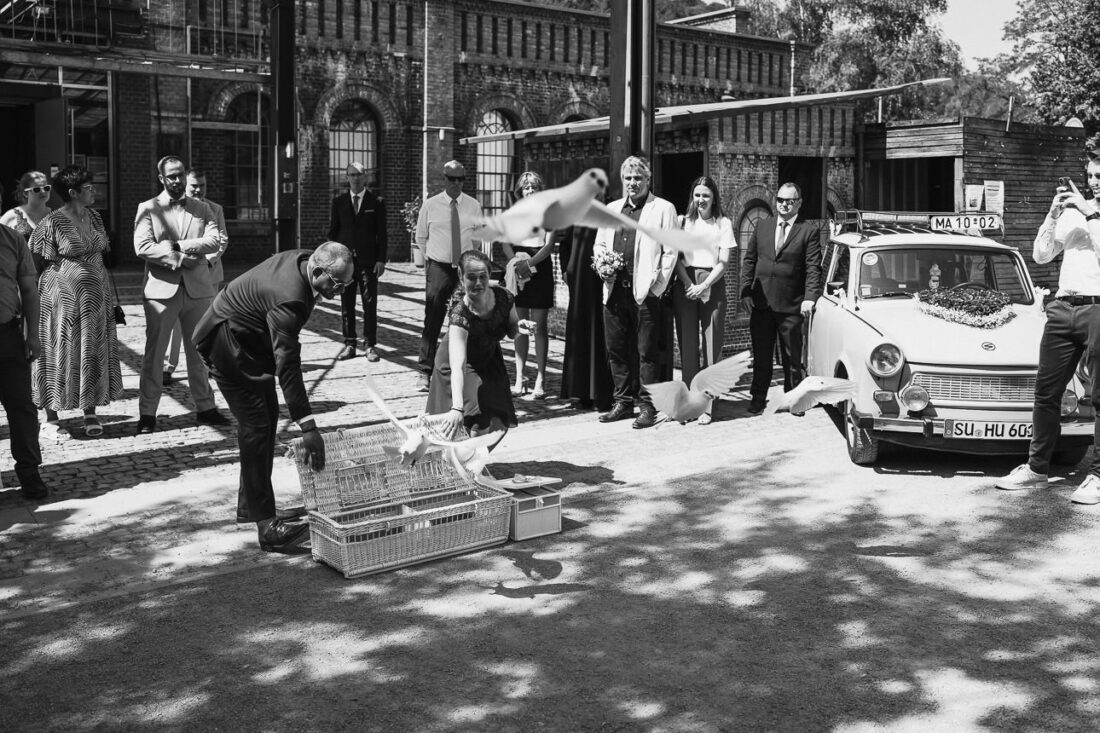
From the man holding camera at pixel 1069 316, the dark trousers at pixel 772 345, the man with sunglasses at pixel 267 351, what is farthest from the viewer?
the dark trousers at pixel 772 345

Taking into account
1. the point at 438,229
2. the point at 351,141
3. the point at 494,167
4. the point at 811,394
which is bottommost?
the point at 811,394

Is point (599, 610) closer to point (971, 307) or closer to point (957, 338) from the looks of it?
point (957, 338)

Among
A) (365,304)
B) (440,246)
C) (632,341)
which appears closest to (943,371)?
(632,341)

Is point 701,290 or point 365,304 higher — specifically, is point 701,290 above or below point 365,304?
above

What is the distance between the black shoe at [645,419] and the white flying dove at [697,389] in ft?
10.5

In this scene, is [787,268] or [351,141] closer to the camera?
[787,268]

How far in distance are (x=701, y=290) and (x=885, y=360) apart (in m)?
1.94

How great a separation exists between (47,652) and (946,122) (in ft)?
43.0

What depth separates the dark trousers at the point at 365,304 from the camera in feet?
42.6

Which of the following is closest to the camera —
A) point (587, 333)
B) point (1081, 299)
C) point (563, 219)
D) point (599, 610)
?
point (563, 219)

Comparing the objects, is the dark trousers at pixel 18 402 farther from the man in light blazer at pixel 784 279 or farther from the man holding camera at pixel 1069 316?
the man holding camera at pixel 1069 316

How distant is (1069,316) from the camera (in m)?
7.63

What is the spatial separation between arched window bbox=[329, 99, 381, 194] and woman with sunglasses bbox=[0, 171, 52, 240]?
55.9 ft

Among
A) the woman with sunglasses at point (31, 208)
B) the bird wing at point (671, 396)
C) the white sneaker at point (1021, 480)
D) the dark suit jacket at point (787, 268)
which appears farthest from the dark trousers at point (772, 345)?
the woman with sunglasses at point (31, 208)
